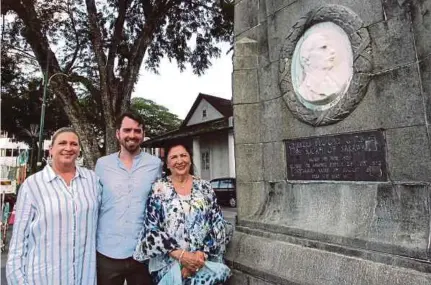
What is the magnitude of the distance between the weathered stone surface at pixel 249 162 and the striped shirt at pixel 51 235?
1.51 meters

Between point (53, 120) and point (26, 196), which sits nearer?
point (26, 196)

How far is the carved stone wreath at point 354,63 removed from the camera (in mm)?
2656

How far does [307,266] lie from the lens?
2639 mm

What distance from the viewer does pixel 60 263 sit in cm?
226

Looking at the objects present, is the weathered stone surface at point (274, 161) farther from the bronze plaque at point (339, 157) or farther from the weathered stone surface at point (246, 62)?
the weathered stone surface at point (246, 62)

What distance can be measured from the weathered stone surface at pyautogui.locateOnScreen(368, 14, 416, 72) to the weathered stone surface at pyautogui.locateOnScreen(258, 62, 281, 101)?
0.93m

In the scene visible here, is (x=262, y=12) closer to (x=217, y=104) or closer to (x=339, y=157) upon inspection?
(x=339, y=157)

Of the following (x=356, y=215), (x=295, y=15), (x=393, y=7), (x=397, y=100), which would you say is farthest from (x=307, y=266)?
(x=295, y=15)

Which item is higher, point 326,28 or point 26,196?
point 326,28

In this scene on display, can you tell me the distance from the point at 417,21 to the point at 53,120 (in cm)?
2027

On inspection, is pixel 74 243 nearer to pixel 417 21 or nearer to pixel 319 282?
pixel 319 282

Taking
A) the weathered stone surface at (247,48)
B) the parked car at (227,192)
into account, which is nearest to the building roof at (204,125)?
the parked car at (227,192)

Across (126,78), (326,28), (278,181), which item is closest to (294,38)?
(326,28)

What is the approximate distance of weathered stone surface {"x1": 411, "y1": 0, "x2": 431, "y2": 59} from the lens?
233 centimetres
